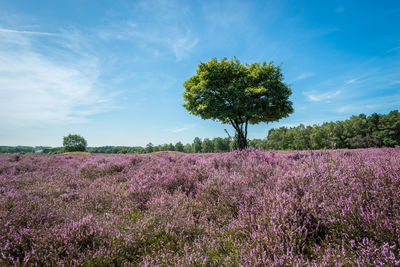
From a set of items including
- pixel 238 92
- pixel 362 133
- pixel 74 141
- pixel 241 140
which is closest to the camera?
pixel 238 92

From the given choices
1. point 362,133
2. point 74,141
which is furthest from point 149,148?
point 362,133

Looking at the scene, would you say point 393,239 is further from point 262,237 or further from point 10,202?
point 10,202

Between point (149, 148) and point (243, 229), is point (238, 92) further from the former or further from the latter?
point (149, 148)

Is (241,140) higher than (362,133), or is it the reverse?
(362,133)

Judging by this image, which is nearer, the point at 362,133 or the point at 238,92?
the point at 238,92

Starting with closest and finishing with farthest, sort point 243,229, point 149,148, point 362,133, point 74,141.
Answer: point 243,229 < point 362,133 < point 74,141 < point 149,148

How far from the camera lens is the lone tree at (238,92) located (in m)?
13.8

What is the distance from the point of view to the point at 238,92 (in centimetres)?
1353

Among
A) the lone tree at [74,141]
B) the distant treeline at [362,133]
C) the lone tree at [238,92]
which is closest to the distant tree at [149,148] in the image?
the lone tree at [74,141]

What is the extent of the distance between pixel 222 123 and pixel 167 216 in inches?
679

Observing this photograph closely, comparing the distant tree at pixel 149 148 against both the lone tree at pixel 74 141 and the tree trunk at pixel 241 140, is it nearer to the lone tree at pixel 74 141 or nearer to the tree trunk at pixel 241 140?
the lone tree at pixel 74 141

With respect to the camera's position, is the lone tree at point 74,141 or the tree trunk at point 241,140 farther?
the lone tree at point 74,141

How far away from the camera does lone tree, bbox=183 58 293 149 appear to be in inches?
544

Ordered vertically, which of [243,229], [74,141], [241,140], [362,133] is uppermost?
[74,141]
